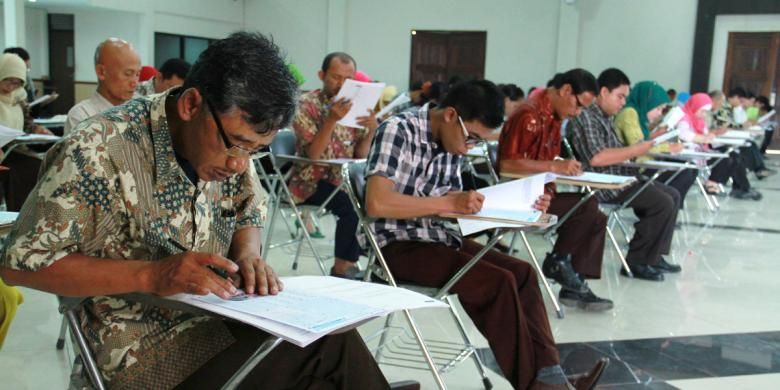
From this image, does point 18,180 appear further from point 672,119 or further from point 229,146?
point 672,119

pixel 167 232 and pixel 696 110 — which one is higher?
pixel 696 110

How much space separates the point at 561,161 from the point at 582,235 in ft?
1.36

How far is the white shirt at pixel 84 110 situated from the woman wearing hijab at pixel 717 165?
5.45 meters

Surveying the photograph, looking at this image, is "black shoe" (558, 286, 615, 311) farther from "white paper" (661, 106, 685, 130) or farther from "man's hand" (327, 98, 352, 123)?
"white paper" (661, 106, 685, 130)

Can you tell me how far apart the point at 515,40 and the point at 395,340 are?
11.9 meters

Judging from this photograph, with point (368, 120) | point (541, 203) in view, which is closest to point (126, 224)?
point (541, 203)

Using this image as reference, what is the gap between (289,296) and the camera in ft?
4.57

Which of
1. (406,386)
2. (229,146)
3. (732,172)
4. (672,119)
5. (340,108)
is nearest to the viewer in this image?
(229,146)

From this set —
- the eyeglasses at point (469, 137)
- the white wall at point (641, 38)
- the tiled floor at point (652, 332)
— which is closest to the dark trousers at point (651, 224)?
the tiled floor at point (652, 332)

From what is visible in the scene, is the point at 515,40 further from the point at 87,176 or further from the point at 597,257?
the point at 87,176

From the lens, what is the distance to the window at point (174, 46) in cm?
1373

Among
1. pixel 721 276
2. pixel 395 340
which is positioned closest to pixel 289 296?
pixel 395 340

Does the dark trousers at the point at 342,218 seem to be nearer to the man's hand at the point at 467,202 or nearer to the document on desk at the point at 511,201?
the document on desk at the point at 511,201

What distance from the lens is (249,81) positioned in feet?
4.28
